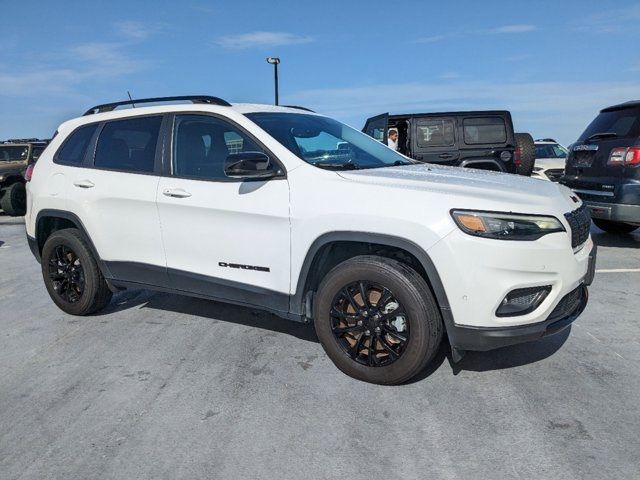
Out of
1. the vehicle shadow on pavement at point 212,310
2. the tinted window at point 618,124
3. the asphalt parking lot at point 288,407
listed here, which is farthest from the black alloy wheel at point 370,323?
the tinted window at point 618,124

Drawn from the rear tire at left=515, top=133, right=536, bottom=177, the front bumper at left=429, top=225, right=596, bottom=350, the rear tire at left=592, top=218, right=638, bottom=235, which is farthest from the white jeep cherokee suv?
the rear tire at left=515, top=133, right=536, bottom=177

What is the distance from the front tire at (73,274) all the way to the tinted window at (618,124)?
249 inches

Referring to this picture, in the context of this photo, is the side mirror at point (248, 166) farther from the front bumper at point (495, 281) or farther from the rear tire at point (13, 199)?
the rear tire at point (13, 199)

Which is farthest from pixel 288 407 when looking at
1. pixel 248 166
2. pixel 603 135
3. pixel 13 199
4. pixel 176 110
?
pixel 13 199

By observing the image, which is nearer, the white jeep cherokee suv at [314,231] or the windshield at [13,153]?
the white jeep cherokee suv at [314,231]

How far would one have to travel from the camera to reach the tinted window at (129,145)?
4.13 metres

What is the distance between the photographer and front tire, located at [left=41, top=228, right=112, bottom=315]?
4.48 metres

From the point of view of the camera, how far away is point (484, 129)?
1011 centimetres

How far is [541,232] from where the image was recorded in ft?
9.50

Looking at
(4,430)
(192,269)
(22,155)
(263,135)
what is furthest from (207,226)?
(22,155)

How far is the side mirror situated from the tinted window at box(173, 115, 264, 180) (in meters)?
0.36

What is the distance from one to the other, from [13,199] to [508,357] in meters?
13.4

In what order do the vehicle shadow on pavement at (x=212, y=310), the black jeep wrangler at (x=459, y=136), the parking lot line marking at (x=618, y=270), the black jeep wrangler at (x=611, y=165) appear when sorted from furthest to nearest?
the black jeep wrangler at (x=459, y=136) → the black jeep wrangler at (x=611, y=165) → the parking lot line marking at (x=618, y=270) → the vehicle shadow on pavement at (x=212, y=310)

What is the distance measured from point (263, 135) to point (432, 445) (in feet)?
7.29
